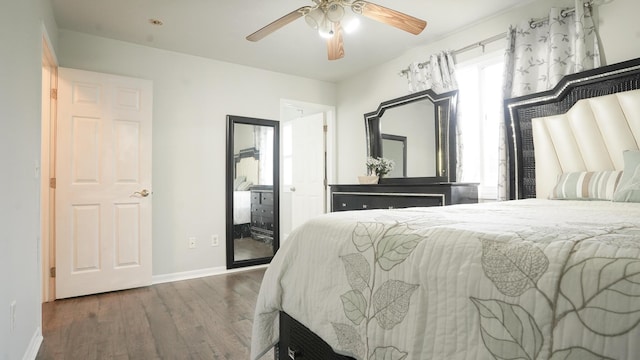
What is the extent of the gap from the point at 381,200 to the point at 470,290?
9.45ft

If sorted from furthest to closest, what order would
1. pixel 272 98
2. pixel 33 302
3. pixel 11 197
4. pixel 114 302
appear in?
1. pixel 272 98
2. pixel 114 302
3. pixel 33 302
4. pixel 11 197

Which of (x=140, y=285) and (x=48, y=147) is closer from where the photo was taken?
(x=48, y=147)

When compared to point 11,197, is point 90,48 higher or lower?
higher

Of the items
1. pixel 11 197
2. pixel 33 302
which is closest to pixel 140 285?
pixel 33 302

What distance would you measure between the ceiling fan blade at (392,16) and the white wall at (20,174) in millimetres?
1860

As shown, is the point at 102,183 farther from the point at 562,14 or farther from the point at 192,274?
the point at 562,14

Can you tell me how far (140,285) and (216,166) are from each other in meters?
1.45

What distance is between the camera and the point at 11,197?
5.21 feet

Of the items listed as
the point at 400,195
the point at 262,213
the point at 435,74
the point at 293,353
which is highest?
the point at 435,74

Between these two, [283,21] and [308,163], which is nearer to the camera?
[283,21]

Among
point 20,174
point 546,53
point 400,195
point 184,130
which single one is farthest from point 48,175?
point 546,53

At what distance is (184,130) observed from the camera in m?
3.75

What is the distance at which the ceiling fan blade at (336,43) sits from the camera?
7.85 feet

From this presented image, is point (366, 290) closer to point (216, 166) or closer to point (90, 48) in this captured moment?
point (216, 166)
